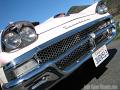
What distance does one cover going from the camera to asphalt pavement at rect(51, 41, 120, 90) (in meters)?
4.20

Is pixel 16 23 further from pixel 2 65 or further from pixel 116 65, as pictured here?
pixel 116 65

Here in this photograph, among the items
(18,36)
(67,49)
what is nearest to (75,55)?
(67,49)

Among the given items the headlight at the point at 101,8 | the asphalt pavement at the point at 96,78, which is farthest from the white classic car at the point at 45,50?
the headlight at the point at 101,8

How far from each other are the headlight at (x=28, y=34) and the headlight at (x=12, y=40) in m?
0.09

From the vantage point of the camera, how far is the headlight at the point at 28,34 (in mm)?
3766

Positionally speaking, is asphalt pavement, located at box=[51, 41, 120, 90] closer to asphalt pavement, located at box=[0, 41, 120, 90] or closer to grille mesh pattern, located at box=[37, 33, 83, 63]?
asphalt pavement, located at box=[0, 41, 120, 90]

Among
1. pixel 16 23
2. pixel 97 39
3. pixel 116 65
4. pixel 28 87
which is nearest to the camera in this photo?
pixel 28 87

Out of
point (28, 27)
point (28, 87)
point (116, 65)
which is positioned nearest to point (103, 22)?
point (116, 65)

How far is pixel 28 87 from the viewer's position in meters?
3.48

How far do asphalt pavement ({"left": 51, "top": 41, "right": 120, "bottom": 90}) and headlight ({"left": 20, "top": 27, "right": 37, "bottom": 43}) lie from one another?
1297 millimetres

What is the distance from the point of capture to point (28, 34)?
12.6 feet

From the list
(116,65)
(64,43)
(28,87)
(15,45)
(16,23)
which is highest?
(16,23)

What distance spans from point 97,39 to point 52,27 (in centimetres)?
89

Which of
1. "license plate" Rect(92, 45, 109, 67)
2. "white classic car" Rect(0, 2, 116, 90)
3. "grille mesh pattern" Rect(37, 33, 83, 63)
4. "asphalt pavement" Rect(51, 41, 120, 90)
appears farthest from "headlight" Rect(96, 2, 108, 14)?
"grille mesh pattern" Rect(37, 33, 83, 63)
